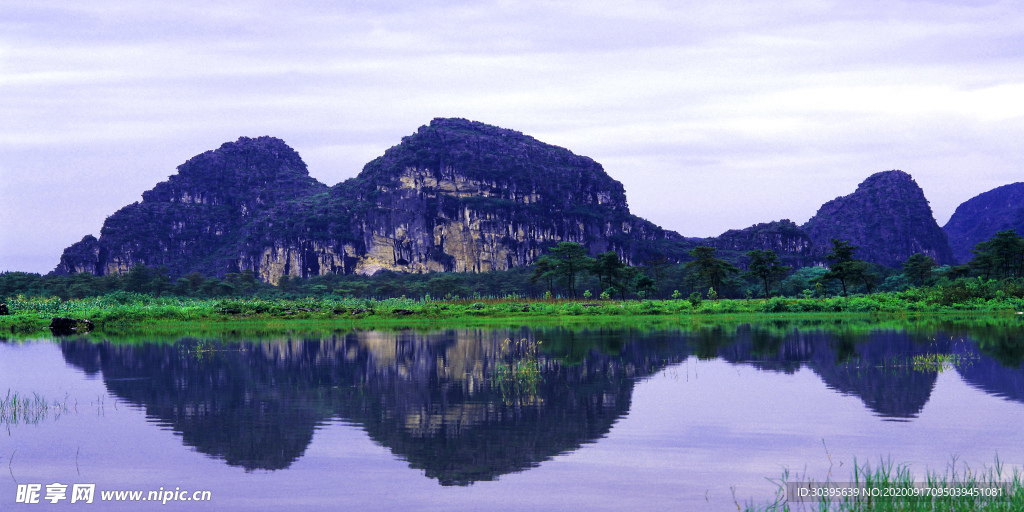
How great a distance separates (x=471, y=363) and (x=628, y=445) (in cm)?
1368

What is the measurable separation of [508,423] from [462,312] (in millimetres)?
47247

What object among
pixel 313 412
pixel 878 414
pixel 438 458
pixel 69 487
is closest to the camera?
pixel 69 487

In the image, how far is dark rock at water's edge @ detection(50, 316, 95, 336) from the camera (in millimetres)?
51562

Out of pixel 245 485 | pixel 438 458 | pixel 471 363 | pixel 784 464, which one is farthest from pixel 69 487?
pixel 471 363

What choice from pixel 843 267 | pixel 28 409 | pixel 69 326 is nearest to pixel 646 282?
pixel 843 267

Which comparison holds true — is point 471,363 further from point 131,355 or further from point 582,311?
point 582,311

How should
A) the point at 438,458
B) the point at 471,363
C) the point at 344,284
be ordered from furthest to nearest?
1. the point at 344,284
2. the point at 471,363
3. the point at 438,458

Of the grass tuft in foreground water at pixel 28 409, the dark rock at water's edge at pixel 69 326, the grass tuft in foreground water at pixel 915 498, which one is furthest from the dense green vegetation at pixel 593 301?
the grass tuft in foreground water at pixel 915 498

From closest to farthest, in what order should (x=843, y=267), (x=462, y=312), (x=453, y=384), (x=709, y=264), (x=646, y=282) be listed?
1. (x=453, y=384)
2. (x=462, y=312)
3. (x=843, y=267)
4. (x=709, y=264)
5. (x=646, y=282)

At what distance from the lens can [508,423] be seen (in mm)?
16016

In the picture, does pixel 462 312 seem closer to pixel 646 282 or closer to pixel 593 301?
pixel 593 301

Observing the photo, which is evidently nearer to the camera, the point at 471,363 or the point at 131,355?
the point at 471,363

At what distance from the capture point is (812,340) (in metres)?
33.8

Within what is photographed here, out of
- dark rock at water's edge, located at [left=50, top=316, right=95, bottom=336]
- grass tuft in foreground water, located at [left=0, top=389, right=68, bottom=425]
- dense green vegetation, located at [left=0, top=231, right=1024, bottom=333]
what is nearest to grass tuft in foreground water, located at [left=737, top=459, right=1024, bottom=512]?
grass tuft in foreground water, located at [left=0, top=389, right=68, bottom=425]
